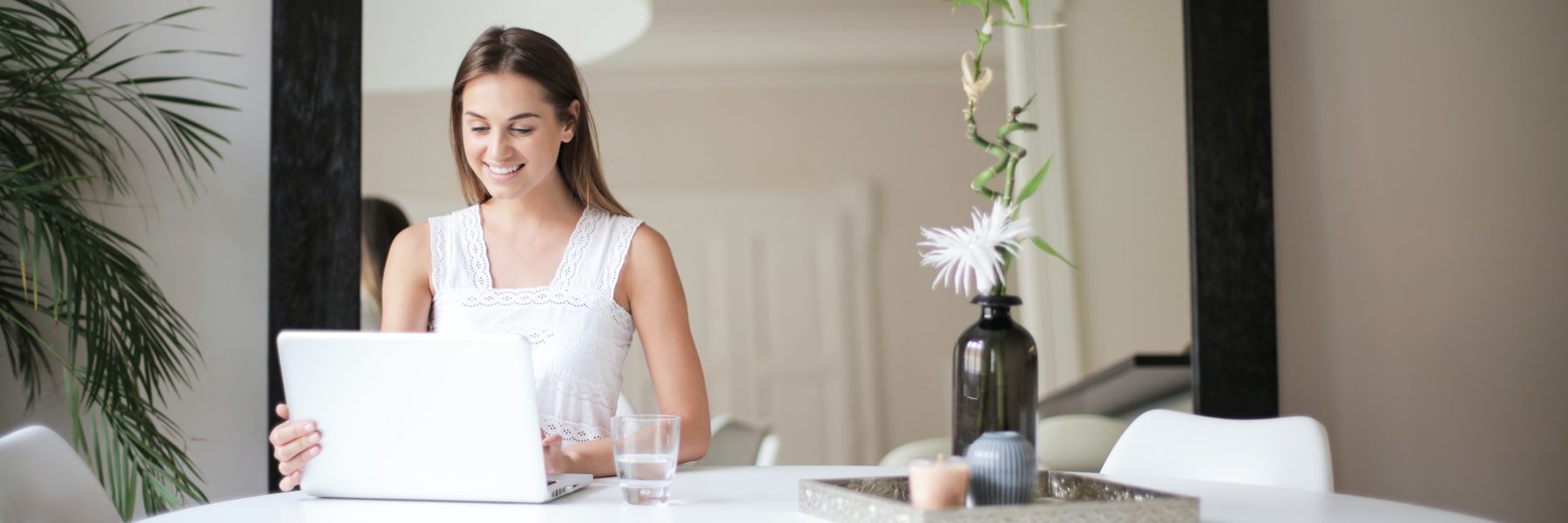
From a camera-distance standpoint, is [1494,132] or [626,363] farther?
[1494,132]

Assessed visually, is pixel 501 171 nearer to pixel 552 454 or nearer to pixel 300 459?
pixel 552 454

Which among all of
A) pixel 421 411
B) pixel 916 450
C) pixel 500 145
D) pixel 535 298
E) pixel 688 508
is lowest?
pixel 916 450

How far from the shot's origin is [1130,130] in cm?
270

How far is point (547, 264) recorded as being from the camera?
1.93 meters

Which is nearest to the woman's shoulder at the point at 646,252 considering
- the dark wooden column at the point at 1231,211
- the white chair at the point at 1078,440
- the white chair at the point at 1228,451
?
the white chair at the point at 1228,451

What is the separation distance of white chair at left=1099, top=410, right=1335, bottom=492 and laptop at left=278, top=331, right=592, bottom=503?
0.97 meters

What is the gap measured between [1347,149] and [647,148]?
1.50m

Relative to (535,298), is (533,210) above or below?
above

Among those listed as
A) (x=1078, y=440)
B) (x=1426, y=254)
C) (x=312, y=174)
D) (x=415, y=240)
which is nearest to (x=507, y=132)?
(x=415, y=240)

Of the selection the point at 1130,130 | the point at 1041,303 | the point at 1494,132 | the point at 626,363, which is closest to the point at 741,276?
the point at 626,363

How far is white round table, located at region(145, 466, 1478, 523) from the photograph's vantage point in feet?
3.95

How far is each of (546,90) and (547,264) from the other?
0.87ft

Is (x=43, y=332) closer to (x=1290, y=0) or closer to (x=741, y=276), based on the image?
(x=741, y=276)

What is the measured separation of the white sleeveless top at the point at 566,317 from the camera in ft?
6.06
